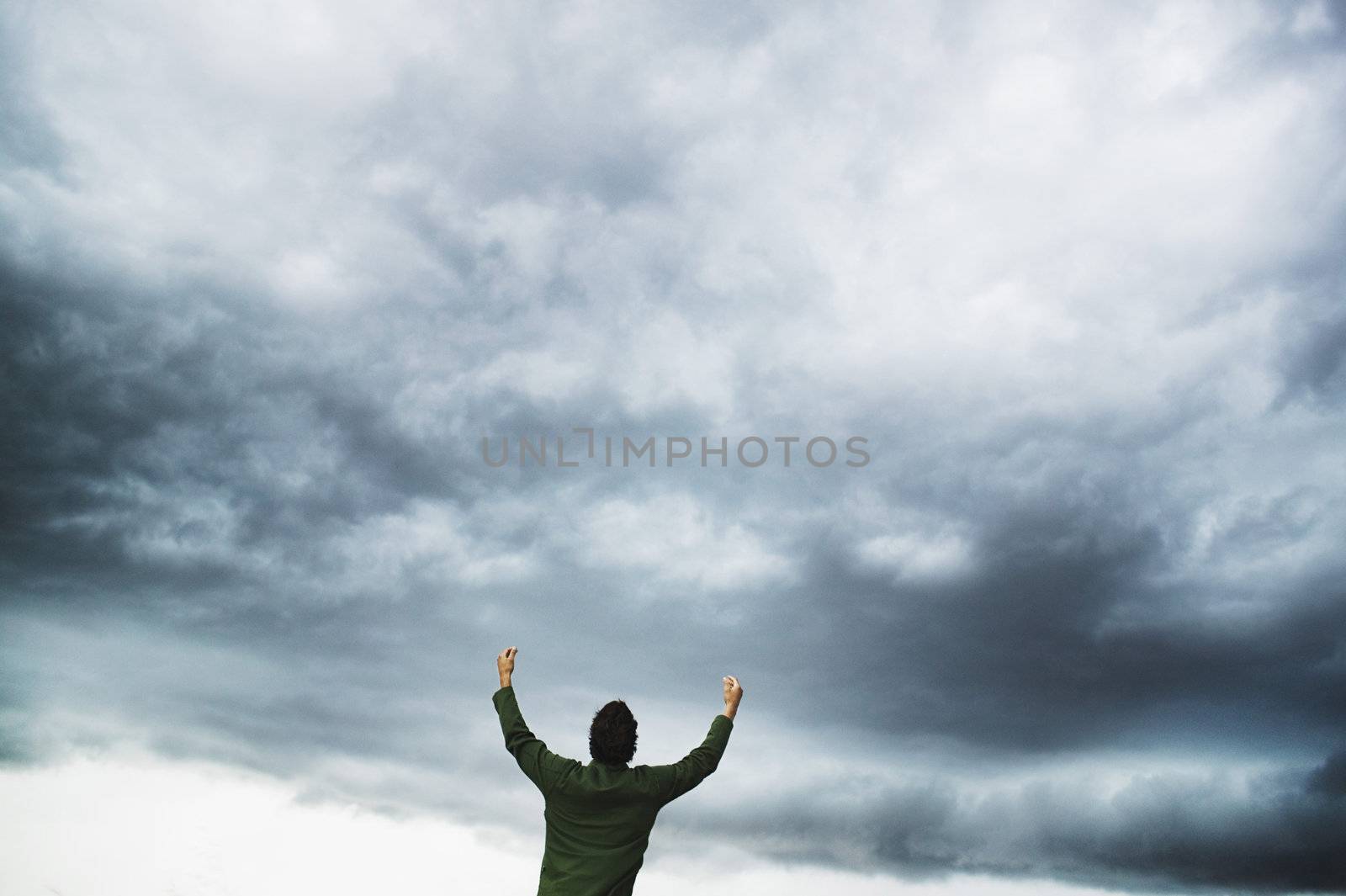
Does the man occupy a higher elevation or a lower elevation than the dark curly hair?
lower

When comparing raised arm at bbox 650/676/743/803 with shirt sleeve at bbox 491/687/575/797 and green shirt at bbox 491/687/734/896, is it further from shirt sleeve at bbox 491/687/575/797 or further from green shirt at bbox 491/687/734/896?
shirt sleeve at bbox 491/687/575/797

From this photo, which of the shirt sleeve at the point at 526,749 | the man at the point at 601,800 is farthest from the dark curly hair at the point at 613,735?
the shirt sleeve at the point at 526,749

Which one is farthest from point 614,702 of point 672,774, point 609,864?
point 609,864

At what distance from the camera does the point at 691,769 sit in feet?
38.4

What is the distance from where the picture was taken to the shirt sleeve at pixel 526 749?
11539 mm

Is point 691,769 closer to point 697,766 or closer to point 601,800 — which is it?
point 697,766

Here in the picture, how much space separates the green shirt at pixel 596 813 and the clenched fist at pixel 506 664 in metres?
0.83

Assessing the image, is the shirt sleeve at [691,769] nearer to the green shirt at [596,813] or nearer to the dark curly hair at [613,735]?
the green shirt at [596,813]

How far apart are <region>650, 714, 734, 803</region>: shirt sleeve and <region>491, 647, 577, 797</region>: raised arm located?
1.07m

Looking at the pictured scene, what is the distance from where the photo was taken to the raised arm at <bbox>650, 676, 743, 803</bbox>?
11617mm

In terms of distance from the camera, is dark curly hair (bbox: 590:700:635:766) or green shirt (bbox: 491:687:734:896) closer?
green shirt (bbox: 491:687:734:896)

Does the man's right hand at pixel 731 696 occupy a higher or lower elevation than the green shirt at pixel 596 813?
higher

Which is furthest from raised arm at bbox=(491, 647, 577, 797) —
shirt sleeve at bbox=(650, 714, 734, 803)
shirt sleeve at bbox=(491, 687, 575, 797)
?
shirt sleeve at bbox=(650, 714, 734, 803)

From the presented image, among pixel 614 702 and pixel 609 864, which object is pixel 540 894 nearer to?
pixel 609 864
